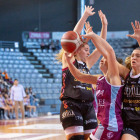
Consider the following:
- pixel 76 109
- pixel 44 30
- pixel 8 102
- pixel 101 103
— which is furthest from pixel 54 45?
pixel 101 103

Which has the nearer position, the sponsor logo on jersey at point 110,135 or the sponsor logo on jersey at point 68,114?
the sponsor logo on jersey at point 110,135

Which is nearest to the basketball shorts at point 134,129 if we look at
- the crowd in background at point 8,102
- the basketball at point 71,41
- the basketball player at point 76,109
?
→ the basketball player at point 76,109

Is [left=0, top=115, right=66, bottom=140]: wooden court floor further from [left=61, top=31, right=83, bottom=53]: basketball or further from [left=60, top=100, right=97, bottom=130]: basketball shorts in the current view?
[left=61, top=31, right=83, bottom=53]: basketball

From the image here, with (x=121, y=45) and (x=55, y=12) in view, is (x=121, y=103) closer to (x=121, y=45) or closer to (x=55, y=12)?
(x=121, y=45)

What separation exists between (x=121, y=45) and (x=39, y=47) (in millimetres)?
5505

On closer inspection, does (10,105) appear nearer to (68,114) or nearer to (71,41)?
(68,114)

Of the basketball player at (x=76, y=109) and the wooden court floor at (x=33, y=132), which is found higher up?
the basketball player at (x=76, y=109)

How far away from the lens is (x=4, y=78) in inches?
534

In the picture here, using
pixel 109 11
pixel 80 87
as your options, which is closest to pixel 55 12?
pixel 109 11

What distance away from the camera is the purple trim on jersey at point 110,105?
236 cm

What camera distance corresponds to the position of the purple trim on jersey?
2.36 m

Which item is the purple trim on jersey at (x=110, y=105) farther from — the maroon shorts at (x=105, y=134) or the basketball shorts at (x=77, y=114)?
the basketball shorts at (x=77, y=114)

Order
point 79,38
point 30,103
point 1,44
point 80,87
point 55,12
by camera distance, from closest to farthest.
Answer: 1. point 79,38
2. point 80,87
3. point 30,103
4. point 1,44
5. point 55,12

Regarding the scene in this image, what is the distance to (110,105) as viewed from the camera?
238cm
